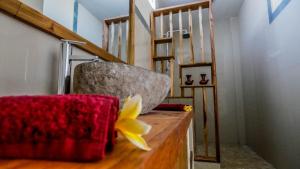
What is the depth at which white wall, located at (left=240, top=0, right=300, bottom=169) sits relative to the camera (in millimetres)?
1316

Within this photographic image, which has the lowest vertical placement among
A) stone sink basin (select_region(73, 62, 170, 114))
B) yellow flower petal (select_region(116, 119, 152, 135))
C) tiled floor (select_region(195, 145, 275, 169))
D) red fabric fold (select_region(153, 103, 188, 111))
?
tiled floor (select_region(195, 145, 275, 169))

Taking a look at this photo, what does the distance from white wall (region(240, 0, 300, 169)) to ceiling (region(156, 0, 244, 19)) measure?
0.40 ft

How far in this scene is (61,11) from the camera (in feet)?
1.95

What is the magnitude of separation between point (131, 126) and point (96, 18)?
0.70 metres

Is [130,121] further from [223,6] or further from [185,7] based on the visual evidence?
[223,6]

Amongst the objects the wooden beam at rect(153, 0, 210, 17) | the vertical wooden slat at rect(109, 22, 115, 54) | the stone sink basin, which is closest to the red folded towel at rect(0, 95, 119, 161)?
the stone sink basin

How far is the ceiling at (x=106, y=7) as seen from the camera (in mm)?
733

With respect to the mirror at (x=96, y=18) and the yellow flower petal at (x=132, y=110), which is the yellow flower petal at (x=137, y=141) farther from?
the mirror at (x=96, y=18)

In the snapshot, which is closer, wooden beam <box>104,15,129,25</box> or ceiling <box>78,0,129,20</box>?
ceiling <box>78,0,129,20</box>

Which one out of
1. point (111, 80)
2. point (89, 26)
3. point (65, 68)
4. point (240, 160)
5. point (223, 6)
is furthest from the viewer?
point (223, 6)

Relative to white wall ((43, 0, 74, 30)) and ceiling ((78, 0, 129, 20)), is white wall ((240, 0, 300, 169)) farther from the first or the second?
white wall ((43, 0, 74, 30))

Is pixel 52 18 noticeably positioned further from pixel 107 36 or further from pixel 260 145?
pixel 260 145

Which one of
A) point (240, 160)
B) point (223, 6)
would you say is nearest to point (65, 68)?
point (240, 160)

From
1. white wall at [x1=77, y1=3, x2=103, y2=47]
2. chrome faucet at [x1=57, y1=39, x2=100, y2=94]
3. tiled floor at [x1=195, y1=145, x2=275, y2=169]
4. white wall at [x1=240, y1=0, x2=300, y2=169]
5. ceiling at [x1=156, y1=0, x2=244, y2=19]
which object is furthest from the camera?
ceiling at [x1=156, y1=0, x2=244, y2=19]
